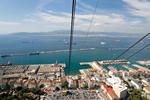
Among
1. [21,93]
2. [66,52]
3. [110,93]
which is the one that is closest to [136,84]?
[110,93]

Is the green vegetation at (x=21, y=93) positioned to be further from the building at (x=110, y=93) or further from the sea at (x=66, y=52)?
the sea at (x=66, y=52)

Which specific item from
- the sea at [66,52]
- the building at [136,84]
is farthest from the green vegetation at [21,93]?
the building at [136,84]

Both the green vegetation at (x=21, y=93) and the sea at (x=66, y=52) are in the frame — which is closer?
the green vegetation at (x=21, y=93)

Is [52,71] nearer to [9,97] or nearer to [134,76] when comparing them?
[134,76]

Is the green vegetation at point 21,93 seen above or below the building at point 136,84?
above

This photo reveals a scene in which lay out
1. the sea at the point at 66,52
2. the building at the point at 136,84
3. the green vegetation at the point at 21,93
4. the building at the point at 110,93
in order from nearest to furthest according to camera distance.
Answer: the green vegetation at the point at 21,93 < the building at the point at 110,93 < the building at the point at 136,84 < the sea at the point at 66,52

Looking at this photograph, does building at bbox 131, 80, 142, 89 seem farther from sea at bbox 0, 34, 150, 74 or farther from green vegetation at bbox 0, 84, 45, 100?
green vegetation at bbox 0, 84, 45, 100

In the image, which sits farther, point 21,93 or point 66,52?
point 66,52

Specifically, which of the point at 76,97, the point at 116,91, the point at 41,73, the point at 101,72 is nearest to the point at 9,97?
the point at 76,97

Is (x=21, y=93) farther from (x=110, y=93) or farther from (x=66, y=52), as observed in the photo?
(x=66, y=52)

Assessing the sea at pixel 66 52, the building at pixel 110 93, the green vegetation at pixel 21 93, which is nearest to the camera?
the green vegetation at pixel 21 93

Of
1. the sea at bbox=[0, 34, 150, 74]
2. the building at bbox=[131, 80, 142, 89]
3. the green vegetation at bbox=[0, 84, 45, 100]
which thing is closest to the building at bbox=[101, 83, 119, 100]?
the building at bbox=[131, 80, 142, 89]
